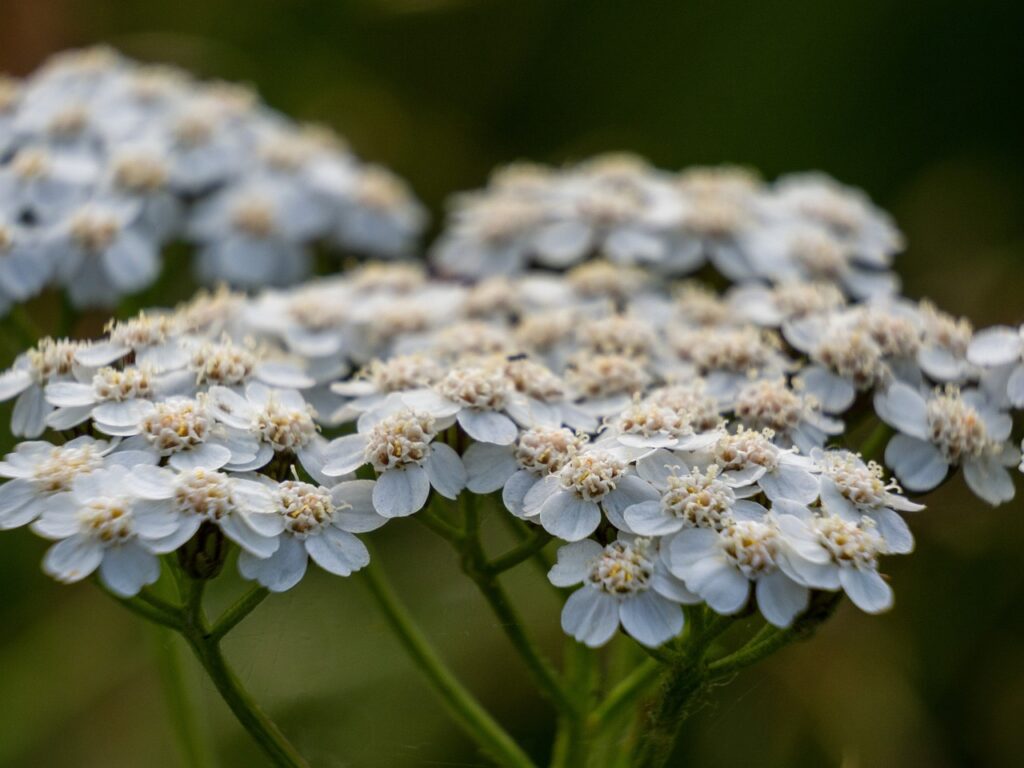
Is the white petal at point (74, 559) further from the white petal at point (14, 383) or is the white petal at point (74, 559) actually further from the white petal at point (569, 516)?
the white petal at point (569, 516)

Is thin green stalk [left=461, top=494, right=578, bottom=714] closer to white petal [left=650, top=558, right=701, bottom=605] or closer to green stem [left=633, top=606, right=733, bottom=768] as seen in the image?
green stem [left=633, top=606, right=733, bottom=768]

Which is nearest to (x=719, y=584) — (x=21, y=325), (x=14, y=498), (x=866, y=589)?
(x=866, y=589)

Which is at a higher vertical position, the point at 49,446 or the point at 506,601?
the point at 49,446

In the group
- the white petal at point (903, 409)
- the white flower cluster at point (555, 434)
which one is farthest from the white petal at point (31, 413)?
the white petal at point (903, 409)

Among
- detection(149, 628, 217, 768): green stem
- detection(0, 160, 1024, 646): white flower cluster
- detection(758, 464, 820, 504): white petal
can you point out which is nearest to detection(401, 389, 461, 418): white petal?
detection(0, 160, 1024, 646): white flower cluster

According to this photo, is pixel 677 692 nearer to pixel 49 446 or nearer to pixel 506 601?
pixel 506 601

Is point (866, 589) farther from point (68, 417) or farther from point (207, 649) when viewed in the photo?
point (68, 417)

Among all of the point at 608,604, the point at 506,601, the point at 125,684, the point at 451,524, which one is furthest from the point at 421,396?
the point at 125,684
